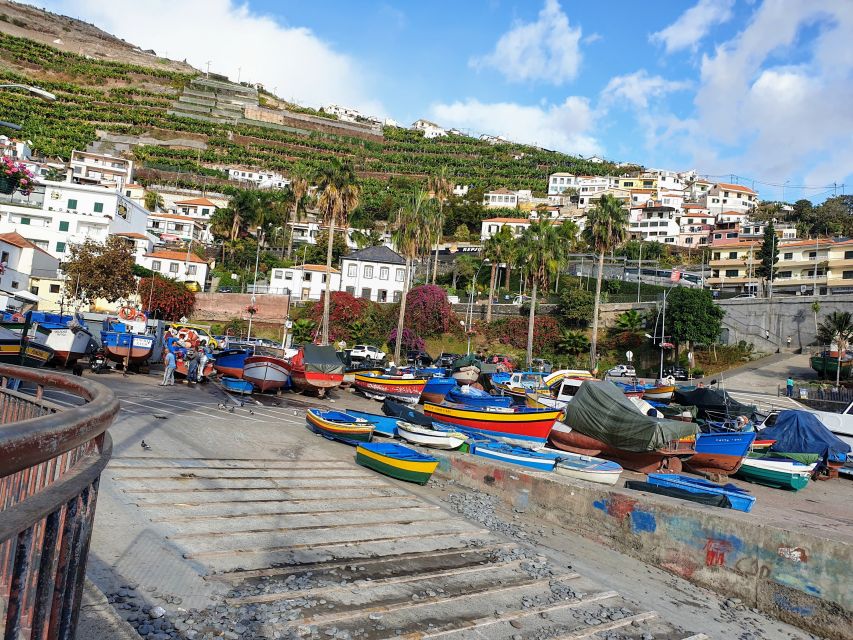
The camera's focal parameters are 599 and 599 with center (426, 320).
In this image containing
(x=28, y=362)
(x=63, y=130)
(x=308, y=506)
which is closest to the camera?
(x=308, y=506)

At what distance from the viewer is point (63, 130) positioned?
11419 centimetres

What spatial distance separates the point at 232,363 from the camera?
3053 cm

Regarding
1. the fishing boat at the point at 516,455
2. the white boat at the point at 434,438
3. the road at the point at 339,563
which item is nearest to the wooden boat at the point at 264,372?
the white boat at the point at 434,438

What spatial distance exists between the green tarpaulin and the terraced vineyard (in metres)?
102

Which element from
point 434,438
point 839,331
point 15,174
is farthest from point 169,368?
point 839,331

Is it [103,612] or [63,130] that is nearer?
[103,612]

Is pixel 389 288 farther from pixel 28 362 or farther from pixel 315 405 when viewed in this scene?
pixel 28 362

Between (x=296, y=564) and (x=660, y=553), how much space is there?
8032mm

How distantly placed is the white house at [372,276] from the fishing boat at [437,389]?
32.1m

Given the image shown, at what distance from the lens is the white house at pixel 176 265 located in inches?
2397

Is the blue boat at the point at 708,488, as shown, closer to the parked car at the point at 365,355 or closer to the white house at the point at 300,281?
the parked car at the point at 365,355

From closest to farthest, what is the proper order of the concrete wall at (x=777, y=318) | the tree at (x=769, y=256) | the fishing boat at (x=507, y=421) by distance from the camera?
the fishing boat at (x=507, y=421) < the concrete wall at (x=777, y=318) < the tree at (x=769, y=256)

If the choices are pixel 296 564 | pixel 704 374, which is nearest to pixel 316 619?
pixel 296 564

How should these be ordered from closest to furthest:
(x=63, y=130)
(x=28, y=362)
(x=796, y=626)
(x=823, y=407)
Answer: (x=796, y=626), (x=28, y=362), (x=823, y=407), (x=63, y=130)
